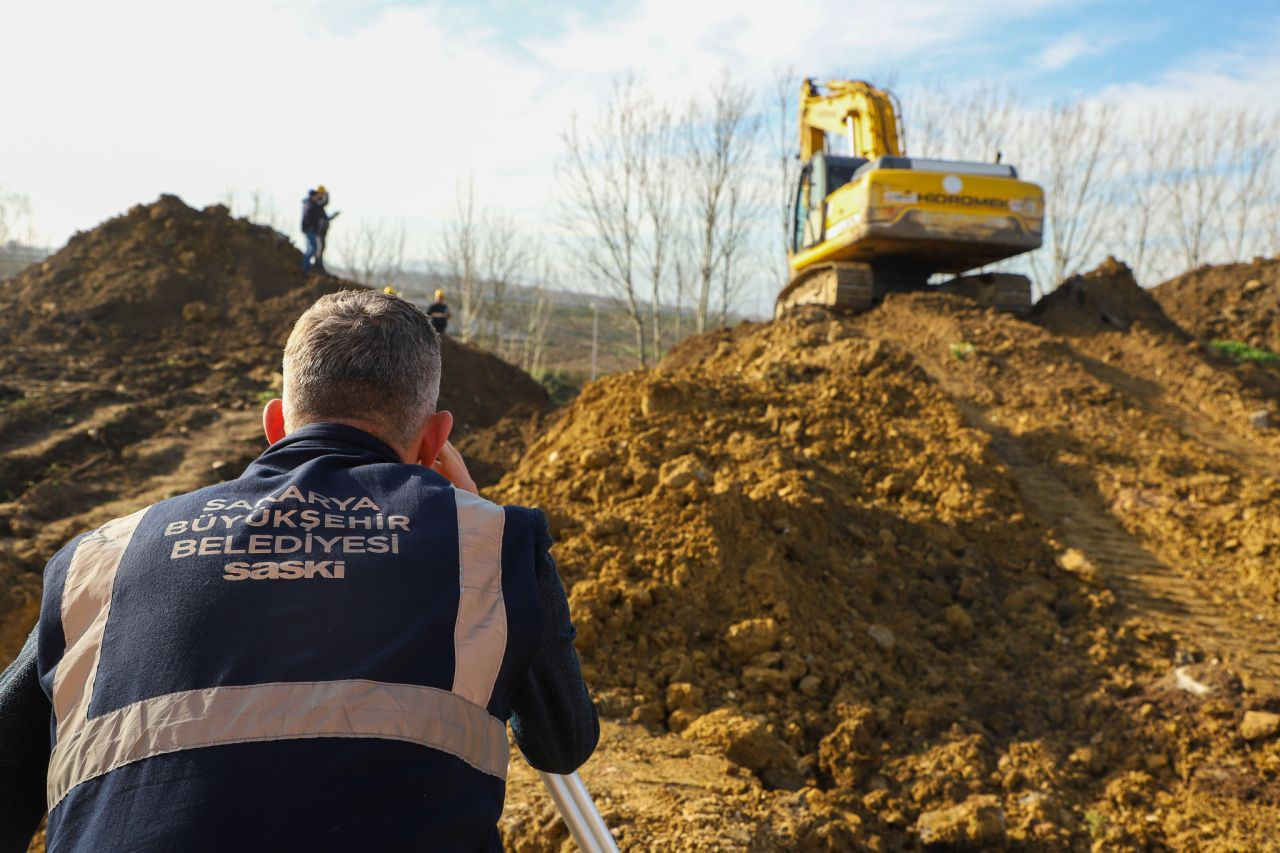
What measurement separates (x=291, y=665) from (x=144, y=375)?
1350cm

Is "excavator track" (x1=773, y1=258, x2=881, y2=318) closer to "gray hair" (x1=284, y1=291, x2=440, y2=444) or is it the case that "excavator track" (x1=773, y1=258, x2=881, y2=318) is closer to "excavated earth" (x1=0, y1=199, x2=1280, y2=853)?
"excavated earth" (x1=0, y1=199, x2=1280, y2=853)

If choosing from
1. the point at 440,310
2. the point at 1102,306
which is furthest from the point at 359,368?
the point at 440,310

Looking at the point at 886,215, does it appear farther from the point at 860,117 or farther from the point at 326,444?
the point at 326,444

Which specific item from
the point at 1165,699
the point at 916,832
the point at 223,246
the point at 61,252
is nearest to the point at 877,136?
the point at 1165,699

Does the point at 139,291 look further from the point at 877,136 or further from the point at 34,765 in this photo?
the point at 34,765

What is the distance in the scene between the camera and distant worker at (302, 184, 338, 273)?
1673 cm

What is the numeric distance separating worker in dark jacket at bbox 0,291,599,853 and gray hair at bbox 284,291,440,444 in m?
0.07

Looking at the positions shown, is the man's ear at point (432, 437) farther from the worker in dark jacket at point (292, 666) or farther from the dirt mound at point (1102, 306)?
the dirt mound at point (1102, 306)

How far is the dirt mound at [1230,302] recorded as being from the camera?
619 inches

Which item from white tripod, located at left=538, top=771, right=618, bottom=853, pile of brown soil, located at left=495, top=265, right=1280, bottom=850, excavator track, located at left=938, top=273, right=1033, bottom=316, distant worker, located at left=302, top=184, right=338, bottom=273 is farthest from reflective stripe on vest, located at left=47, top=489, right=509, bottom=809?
distant worker, located at left=302, top=184, right=338, bottom=273

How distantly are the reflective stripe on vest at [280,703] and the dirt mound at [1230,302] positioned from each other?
17333mm

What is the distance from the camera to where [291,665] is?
1.34m

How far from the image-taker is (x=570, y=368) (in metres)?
41.4

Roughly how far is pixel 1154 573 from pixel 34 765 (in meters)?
6.49
